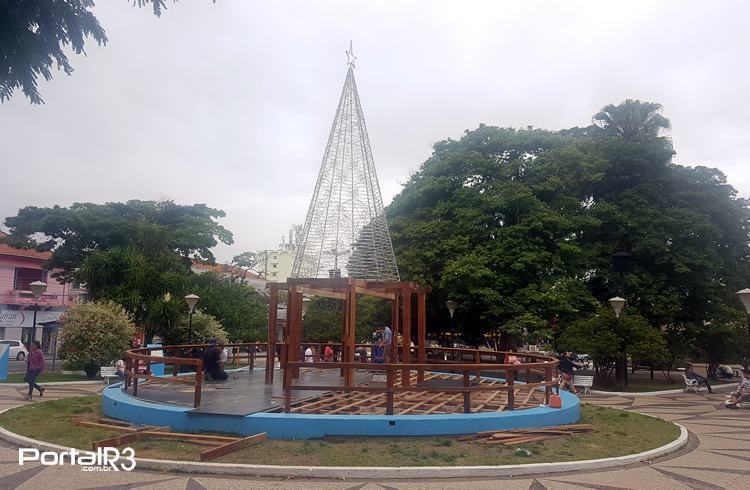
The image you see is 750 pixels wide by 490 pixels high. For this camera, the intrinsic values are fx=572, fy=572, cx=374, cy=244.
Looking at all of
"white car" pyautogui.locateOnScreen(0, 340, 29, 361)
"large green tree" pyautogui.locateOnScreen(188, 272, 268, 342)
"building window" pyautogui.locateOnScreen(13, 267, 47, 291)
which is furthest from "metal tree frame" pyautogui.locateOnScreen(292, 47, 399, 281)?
"building window" pyautogui.locateOnScreen(13, 267, 47, 291)

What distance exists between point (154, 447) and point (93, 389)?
38.3ft

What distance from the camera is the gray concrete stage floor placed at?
1131cm

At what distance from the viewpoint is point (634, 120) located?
3269 cm

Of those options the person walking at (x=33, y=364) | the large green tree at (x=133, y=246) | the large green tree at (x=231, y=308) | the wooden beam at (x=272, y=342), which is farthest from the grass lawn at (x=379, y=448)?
the large green tree at (x=231, y=308)

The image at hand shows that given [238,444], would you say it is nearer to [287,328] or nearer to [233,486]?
[233,486]

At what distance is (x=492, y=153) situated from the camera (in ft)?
100

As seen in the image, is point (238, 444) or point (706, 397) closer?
point (238, 444)

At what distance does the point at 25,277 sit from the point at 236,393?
39676 mm

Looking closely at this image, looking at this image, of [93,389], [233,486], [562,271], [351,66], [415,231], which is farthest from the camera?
[415,231]

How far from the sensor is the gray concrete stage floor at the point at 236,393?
445 inches

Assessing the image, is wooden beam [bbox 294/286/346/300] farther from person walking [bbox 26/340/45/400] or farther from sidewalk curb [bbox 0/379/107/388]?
sidewalk curb [bbox 0/379/107/388]

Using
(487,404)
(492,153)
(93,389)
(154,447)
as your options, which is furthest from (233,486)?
(492,153)

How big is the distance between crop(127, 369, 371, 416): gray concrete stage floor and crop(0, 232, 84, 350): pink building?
29725 mm

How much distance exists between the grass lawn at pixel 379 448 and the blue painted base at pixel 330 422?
19cm
